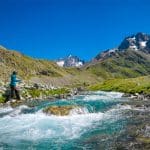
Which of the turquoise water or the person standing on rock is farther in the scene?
the person standing on rock

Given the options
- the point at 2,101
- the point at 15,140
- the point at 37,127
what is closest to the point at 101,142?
the point at 15,140

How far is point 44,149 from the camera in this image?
76.0ft

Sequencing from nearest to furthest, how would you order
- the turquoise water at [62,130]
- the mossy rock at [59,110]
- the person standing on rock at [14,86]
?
the turquoise water at [62,130], the mossy rock at [59,110], the person standing on rock at [14,86]

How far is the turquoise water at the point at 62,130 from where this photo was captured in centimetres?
2433

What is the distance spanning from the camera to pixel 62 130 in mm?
29297

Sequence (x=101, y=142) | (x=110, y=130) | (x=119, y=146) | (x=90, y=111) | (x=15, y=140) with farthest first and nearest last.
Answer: (x=90, y=111) → (x=110, y=130) → (x=15, y=140) → (x=101, y=142) → (x=119, y=146)

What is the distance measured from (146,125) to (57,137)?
6667mm

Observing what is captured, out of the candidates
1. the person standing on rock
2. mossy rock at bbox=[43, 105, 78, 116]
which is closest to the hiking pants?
the person standing on rock

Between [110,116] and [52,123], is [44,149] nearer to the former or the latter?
[52,123]

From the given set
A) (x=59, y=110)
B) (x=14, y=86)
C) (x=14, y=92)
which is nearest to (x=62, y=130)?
(x=59, y=110)

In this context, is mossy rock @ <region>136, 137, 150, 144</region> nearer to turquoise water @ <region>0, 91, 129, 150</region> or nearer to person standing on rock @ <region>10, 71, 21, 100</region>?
turquoise water @ <region>0, 91, 129, 150</region>

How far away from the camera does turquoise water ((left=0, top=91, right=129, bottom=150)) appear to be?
958 inches

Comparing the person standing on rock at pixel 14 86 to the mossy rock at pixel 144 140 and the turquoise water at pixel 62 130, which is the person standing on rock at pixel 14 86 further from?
the mossy rock at pixel 144 140

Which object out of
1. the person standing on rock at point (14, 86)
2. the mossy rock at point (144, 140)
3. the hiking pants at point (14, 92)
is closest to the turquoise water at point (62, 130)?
the mossy rock at point (144, 140)
